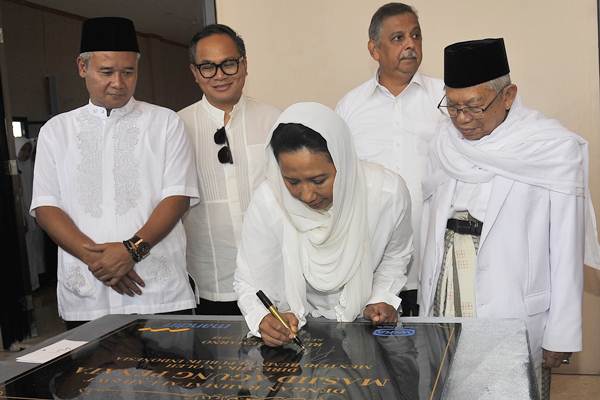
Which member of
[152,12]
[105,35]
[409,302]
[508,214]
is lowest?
[409,302]

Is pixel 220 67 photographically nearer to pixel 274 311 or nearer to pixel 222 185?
pixel 222 185

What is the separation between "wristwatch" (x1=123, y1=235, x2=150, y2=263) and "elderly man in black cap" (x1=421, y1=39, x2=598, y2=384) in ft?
3.67

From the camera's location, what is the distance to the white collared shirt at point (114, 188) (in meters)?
2.98

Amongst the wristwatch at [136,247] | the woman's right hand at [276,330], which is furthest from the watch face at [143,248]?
the woman's right hand at [276,330]

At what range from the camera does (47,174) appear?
9.95 feet

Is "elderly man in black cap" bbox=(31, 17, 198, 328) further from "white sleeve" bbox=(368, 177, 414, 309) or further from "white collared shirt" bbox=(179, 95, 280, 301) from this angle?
"white sleeve" bbox=(368, 177, 414, 309)

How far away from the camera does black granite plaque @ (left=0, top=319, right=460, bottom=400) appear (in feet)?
5.46

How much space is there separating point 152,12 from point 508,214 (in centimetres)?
513

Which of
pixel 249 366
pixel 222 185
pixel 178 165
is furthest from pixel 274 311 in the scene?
pixel 222 185

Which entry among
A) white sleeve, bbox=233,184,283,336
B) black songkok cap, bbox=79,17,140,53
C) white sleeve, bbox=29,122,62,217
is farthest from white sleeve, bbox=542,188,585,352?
white sleeve, bbox=29,122,62,217

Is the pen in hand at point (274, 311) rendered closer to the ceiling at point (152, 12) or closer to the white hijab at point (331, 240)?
the white hijab at point (331, 240)

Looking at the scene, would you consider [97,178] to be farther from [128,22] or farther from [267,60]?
[267,60]

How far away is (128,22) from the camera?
312 centimetres

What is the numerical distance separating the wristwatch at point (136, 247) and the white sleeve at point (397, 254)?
99 cm
